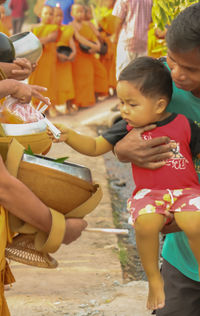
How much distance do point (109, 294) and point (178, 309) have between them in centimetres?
198

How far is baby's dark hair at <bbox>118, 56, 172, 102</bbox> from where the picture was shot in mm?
2117

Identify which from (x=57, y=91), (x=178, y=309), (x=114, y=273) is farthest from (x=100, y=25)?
(x=178, y=309)

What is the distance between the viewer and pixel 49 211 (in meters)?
2.02

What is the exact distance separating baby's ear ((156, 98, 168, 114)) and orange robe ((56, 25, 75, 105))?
28.6 feet

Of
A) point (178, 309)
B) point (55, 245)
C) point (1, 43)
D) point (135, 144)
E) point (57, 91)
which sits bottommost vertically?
point (57, 91)

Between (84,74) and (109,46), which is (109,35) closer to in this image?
(109,46)

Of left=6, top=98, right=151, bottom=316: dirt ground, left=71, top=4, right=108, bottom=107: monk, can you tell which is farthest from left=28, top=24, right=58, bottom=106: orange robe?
left=6, top=98, right=151, bottom=316: dirt ground

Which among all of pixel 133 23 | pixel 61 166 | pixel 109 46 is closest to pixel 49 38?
pixel 109 46

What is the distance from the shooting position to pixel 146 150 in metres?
2.17

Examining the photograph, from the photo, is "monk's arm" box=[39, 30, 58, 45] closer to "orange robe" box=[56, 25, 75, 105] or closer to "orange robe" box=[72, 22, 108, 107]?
"orange robe" box=[56, 25, 75, 105]

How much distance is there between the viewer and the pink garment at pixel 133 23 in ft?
24.5

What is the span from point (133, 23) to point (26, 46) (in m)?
5.86

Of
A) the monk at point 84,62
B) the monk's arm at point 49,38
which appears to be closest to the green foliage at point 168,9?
the monk's arm at point 49,38

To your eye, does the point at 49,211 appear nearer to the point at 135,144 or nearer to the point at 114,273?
the point at 135,144
